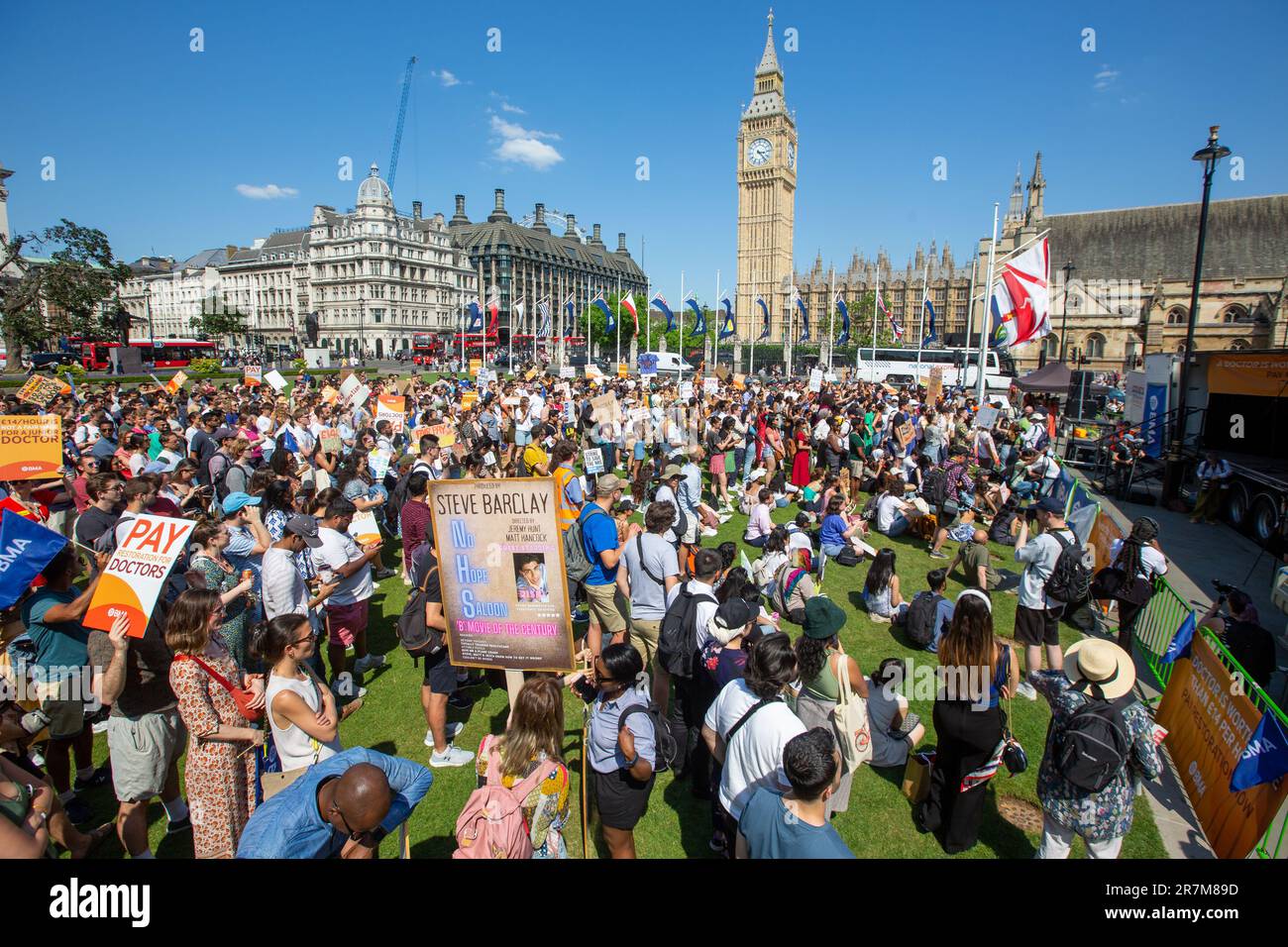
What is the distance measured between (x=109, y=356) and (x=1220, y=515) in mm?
60220

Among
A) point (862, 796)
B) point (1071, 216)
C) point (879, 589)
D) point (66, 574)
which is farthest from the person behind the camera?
point (1071, 216)

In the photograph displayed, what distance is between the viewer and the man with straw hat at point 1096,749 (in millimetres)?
3258

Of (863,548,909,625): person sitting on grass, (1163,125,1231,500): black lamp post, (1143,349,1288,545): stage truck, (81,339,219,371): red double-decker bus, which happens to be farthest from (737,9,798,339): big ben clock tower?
(863,548,909,625): person sitting on grass

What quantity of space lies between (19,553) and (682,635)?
14.8ft

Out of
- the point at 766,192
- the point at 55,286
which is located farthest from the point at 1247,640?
the point at 766,192

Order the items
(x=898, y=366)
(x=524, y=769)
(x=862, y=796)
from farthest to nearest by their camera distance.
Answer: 1. (x=898, y=366)
2. (x=862, y=796)
3. (x=524, y=769)

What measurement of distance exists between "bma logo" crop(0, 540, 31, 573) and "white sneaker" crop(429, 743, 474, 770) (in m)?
3.21

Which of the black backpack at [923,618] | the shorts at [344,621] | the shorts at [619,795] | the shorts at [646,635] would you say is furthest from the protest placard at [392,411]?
the shorts at [619,795]

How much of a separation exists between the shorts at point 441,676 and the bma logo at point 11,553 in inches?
109

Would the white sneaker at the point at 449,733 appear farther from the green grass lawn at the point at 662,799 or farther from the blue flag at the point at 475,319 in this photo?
the blue flag at the point at 475,319

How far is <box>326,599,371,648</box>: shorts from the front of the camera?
240 inches
